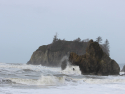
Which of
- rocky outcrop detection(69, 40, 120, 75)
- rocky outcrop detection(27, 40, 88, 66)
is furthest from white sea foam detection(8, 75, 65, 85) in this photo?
rocky outcrop detection(27, 40, 88, 66)

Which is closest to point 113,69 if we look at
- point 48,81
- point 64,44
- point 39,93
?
point 48,81

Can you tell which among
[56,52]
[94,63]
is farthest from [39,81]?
[56,52]

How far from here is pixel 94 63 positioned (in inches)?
1175

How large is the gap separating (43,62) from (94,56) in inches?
1488

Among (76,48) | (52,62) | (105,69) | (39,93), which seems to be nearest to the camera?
(39,93)

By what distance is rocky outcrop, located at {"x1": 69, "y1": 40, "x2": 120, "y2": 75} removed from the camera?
96.9ft

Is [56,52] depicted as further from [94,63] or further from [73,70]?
[94,63]

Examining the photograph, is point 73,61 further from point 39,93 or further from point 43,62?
point 43,62

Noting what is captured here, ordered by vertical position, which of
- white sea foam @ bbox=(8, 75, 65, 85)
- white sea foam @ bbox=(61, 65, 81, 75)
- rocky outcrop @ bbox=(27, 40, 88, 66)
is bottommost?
white sea foam @ bbox=(8, 75, 65, 85)

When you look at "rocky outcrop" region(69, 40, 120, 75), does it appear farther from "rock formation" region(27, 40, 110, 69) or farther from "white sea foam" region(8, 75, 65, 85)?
"rock formation" region(27, 40, 110, 69)

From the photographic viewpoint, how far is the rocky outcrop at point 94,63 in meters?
29.5

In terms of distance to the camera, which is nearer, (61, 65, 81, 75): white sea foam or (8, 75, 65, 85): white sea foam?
(8, 75, 65, 85): white sea foam

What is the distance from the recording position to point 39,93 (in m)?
11.0

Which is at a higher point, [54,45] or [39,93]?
[54,45]
